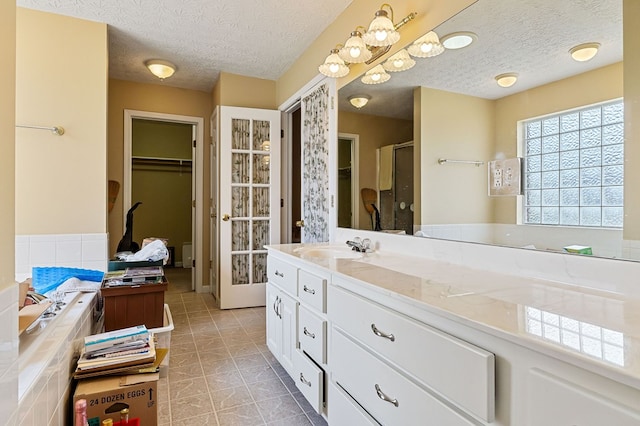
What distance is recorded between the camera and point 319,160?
289 cm

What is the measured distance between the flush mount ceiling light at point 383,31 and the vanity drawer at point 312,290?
131 centimetres

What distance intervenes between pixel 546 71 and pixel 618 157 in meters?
0.42

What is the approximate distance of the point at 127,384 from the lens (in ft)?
4.67

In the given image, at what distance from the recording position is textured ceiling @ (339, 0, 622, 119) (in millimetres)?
1097

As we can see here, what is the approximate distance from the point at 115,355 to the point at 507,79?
6.77 feet

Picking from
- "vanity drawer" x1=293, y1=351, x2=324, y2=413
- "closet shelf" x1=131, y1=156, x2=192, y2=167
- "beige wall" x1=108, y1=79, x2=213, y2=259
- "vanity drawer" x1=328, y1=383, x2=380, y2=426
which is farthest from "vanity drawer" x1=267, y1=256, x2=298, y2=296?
"closet shelf" x1=131, y1=156, x2=192, y2=167

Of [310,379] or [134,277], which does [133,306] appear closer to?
[134,277]

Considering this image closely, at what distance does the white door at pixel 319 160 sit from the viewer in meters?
2.66

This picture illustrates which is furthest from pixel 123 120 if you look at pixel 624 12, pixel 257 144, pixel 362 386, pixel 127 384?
pixel 624 12

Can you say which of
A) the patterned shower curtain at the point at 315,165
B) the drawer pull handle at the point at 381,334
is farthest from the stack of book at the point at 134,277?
the drawer pull handle at the point at 381,334

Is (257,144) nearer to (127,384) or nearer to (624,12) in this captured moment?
(127,384)

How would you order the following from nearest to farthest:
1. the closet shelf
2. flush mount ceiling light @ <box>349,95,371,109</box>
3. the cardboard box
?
the cardboard box, flush mount ceiling light @ <box>349,95,371,109</box>, the closet shelf

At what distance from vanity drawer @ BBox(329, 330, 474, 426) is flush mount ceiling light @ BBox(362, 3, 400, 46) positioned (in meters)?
1.53

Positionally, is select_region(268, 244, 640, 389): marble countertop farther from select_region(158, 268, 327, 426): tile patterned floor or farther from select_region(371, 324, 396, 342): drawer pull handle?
select_region(158, 268, 327, 426): tile patterned floor
